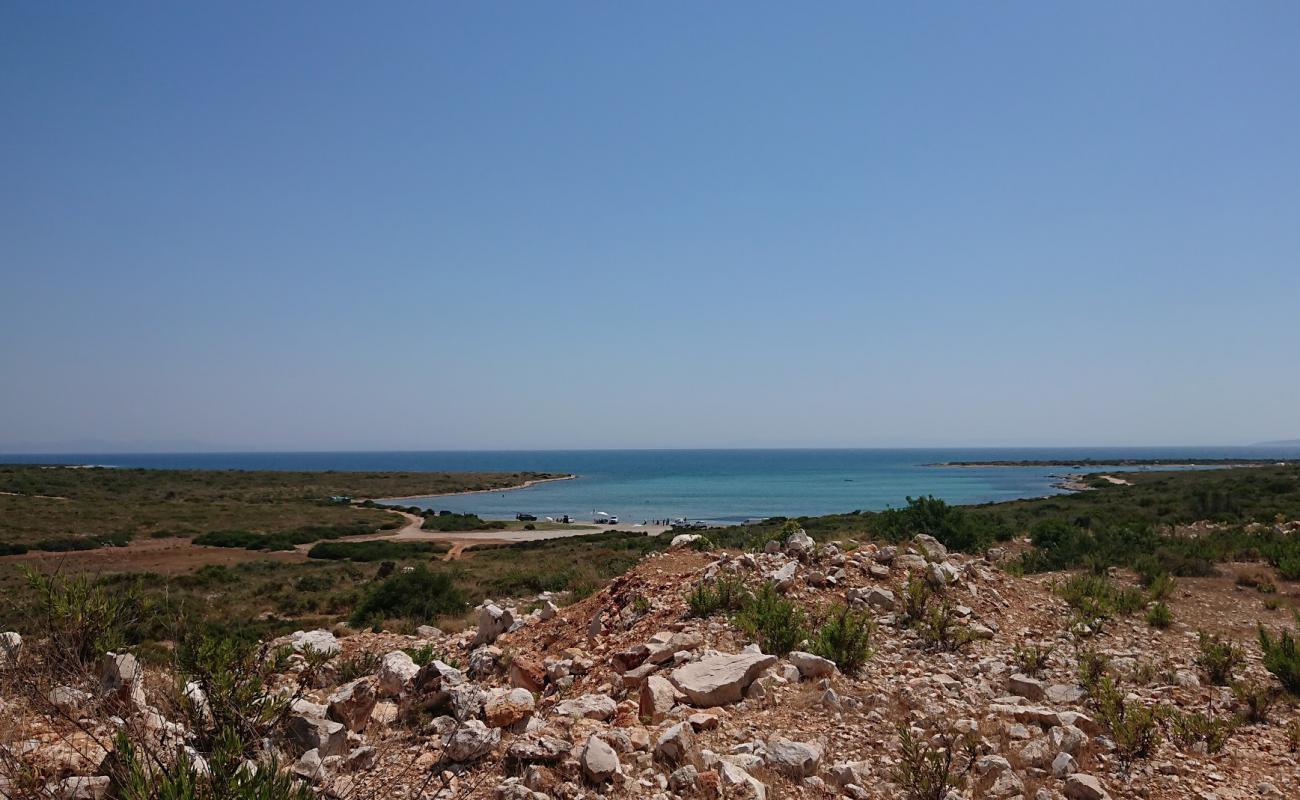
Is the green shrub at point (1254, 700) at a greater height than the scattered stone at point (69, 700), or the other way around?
the scattered stone at point (69, 700)

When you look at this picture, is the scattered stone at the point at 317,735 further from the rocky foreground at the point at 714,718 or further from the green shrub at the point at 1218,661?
the green shrub at the point at 1218,661

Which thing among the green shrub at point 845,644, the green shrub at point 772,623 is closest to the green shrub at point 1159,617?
the green shrub at point 845,644

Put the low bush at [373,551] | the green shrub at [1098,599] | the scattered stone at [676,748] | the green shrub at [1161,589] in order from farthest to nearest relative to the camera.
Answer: the low bush at [373,551]
the green shrub at [1161,589]
the green shrub at [1098,599]
the scattered stone at [676,748]

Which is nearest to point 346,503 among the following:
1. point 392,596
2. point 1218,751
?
point 392,596

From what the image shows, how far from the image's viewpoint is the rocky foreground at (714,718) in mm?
5113

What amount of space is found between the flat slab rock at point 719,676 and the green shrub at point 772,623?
27.2 inches

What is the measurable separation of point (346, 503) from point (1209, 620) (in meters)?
72.5

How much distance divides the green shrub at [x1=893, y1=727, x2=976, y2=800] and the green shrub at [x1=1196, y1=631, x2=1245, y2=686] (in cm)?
407

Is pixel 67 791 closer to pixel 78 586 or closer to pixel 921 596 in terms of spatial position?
pixel 78 586

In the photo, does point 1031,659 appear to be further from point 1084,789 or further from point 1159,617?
point 1159,617

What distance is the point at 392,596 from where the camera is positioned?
17.2m

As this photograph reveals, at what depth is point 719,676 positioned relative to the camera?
697 centimetres

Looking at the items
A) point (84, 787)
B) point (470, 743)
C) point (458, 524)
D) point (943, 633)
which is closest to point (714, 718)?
point (470, 743)

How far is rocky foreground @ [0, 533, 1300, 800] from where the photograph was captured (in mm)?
5113
